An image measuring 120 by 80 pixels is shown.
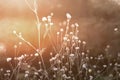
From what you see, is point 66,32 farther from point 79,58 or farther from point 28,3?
point 28,3

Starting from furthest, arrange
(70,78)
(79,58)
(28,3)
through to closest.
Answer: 1. (28,3)
2. (79,58)
3. (70,78)

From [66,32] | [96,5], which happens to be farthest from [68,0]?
[66,32]

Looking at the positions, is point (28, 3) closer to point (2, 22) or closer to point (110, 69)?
point (2, 22)

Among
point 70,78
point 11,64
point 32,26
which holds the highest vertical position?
point 32,26

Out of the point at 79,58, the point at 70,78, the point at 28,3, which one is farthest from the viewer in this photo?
the point at 28,3

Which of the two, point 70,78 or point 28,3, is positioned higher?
point 28,3

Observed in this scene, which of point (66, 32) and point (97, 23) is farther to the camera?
point (97, 23)

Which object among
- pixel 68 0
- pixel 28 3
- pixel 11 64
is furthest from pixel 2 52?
pixel 68 0
